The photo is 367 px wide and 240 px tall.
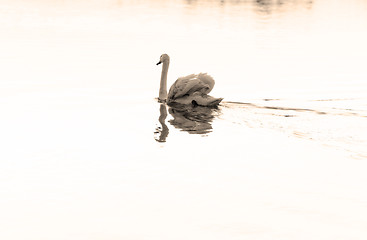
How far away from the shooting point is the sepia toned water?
1036 centimetres

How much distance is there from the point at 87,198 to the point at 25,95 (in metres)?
10.3

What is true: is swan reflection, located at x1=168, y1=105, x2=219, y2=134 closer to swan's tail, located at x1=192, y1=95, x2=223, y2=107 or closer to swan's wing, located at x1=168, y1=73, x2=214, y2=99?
swan's tail, located at x1=192, y1=95, x2=223, y2=107

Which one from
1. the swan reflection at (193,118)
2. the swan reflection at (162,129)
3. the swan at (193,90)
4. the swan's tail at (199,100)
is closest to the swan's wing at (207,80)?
the swan at (193,90)

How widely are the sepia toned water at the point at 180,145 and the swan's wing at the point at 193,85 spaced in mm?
526

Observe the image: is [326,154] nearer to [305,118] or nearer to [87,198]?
[305,118]

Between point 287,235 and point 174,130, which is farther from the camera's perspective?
point 174,130

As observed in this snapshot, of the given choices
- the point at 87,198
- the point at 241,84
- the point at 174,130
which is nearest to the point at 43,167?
the point at 87,198

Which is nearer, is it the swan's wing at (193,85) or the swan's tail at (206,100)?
the swan's tail at (206,100)

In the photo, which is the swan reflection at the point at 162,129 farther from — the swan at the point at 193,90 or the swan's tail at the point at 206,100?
the swan's tail at the point at 206,100

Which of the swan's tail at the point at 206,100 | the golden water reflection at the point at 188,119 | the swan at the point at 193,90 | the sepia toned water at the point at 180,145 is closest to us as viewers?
the sepia toned water at the point at 180,145

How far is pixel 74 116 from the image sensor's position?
18062 mm

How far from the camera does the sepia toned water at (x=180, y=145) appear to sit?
10359mm

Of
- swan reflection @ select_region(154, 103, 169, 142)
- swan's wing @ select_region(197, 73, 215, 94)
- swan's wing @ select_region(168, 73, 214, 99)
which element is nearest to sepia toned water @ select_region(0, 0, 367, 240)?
swan reflection @ select_region(154, 103, 169, 142)

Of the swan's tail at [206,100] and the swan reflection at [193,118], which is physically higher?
the swan's tail at [206,100]
